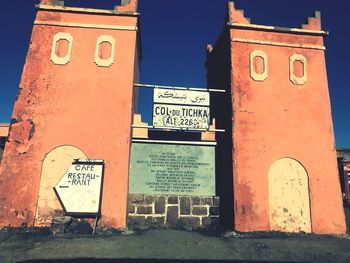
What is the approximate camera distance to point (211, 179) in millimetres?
10133

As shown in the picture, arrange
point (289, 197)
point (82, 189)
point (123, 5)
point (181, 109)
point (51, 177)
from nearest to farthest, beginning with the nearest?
point (82, 189), point (51, 177), point (289, 197), point (123, 5), point (181, 109)

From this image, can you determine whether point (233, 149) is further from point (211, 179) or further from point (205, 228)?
point (205, 228)

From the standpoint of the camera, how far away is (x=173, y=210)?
9680 mm

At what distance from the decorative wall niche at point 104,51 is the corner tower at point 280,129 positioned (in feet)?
13.6

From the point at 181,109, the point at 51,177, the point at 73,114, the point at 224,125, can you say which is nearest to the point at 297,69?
the point at 224,125

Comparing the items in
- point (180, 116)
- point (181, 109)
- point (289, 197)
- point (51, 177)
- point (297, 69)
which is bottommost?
point (289, 197)

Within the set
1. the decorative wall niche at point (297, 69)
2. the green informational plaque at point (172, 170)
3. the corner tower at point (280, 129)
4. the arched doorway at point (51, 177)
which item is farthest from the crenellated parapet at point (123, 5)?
the decorative wall niche at point (297, 69)

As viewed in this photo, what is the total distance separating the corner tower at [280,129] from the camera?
923 centimetres

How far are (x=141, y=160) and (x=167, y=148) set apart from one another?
3.27 ft

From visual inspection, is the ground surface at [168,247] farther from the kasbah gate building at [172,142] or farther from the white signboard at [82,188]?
the white signboard at [82,188]

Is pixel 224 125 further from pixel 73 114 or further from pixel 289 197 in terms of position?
pixel 73 114

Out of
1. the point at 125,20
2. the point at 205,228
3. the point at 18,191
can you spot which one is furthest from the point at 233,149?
the point at 18,191

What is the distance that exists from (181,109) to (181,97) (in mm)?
453

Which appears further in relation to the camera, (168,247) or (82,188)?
(82,188)
